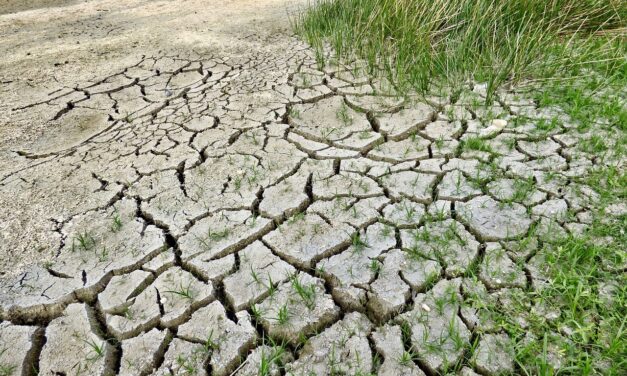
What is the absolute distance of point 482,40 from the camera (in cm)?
329

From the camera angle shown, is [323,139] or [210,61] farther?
[210,61]

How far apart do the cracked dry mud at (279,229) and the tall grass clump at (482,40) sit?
27 centimetres

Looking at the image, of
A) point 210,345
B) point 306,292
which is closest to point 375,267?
point 306,292

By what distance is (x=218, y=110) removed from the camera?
3.14 metres

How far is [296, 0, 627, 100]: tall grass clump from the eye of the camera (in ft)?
10.4

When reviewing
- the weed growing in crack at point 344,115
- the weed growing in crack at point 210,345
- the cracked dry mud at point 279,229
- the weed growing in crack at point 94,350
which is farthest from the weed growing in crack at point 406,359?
the weed growing in crack at point 344,115

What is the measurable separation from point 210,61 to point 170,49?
49cm

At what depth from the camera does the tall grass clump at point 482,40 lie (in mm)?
3174

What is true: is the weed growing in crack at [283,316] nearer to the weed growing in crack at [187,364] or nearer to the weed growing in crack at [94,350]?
the weed growing in crack at [187,364]

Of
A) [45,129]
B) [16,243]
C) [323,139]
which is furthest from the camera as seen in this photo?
[45,129]

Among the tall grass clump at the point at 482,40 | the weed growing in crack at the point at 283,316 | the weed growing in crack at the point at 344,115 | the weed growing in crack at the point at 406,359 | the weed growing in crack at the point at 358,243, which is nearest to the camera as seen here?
the weed growing in crack at the point at 406,359

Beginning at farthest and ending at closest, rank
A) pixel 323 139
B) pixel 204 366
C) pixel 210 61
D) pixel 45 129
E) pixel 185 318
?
pixel 210 61, pixel 45 129, pixel 323 139, pixel 185 318, pixel 204 366

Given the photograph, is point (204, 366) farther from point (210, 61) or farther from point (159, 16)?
point (159, 16)

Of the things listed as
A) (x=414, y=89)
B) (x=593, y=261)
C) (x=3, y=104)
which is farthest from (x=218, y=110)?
(x=593, y=261)
